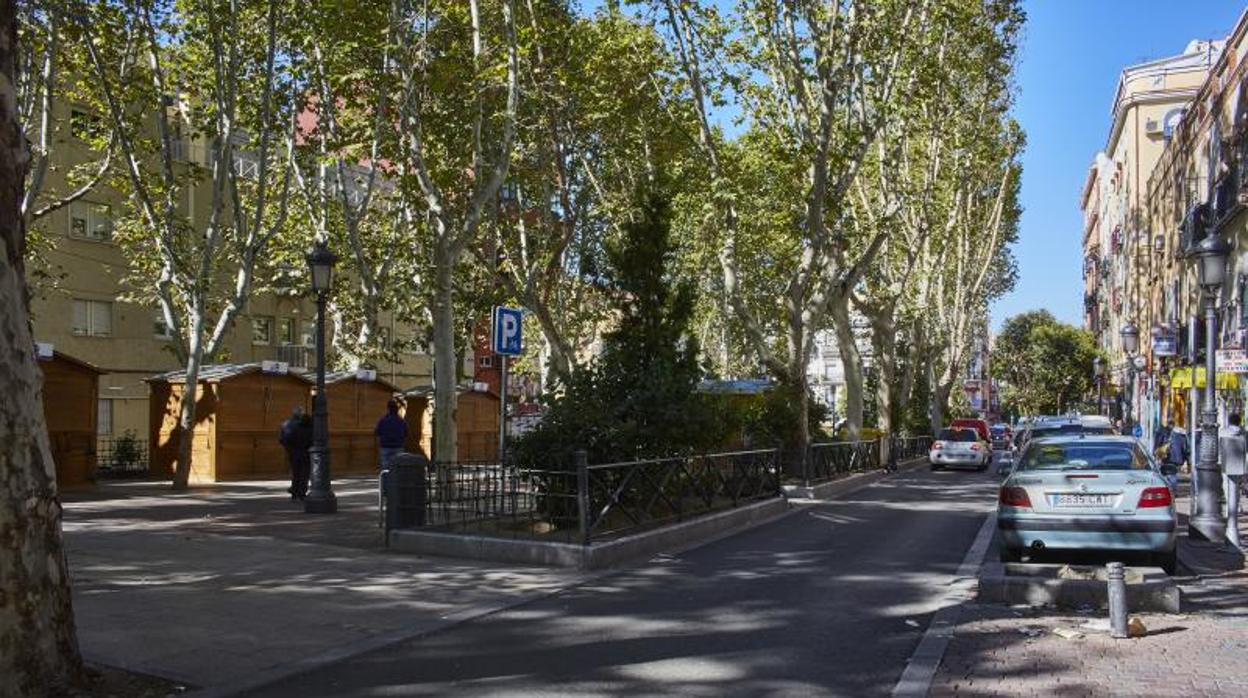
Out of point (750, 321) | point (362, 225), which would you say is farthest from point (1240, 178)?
point (362, 225)

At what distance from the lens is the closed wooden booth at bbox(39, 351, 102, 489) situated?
17984mm

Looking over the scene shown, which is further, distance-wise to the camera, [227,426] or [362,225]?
[362,225]

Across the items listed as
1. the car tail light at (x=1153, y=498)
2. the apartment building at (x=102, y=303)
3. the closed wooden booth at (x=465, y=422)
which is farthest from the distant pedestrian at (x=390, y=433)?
the apartment building at (x=102, y=303)

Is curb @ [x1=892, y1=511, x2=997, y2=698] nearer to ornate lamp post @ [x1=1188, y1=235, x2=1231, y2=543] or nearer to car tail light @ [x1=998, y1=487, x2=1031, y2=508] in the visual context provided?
car tail light @ [x1=998, y1=487, x2=1031, y2=508]

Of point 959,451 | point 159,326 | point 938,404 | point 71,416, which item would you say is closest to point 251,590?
point 71,416

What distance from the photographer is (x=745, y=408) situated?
22547 millimetres

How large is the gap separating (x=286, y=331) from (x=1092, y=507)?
1431 inches

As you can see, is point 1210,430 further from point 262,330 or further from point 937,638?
point 262,330

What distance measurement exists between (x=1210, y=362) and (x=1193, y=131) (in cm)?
2257

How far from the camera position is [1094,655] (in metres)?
6.82

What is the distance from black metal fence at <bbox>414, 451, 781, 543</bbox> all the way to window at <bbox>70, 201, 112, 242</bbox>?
83.2 ft

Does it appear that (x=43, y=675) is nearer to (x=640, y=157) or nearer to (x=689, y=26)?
(x=689, y=26)

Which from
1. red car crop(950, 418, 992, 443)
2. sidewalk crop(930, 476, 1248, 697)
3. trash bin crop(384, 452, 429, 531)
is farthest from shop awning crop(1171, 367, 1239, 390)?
trash bin crop(384, 452, 429, 531)

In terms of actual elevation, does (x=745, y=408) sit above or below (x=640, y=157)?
below
